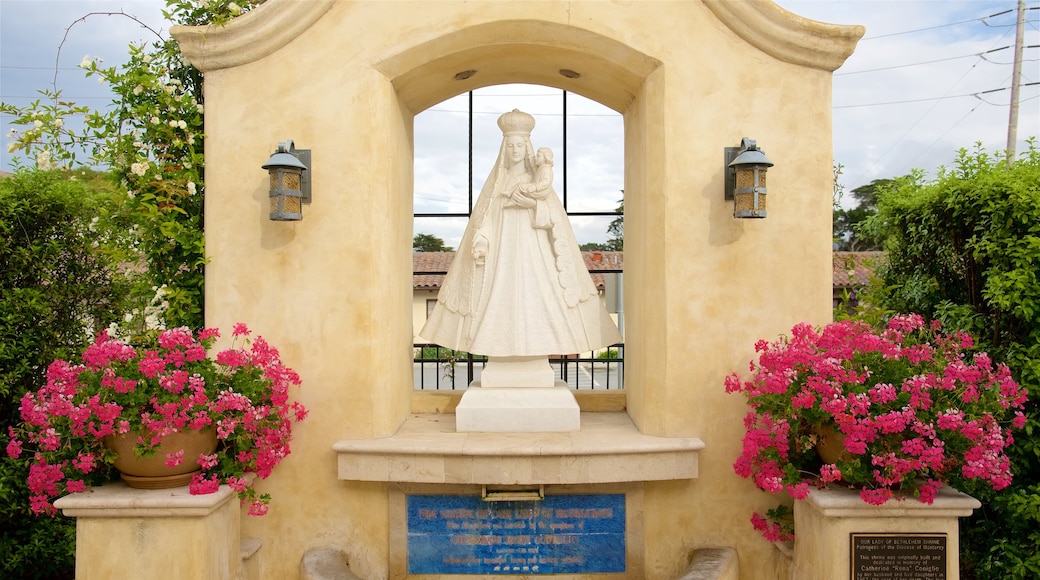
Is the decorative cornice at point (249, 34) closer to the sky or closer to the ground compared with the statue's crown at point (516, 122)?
closer to the sky

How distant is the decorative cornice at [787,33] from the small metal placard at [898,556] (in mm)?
2494

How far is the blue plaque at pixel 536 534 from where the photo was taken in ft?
13.6

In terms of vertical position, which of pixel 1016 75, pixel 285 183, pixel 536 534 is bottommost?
pixel 536 534

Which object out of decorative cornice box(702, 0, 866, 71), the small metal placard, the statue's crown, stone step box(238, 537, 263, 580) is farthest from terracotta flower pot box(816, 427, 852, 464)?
stone step box(238, 537, 263, 580)

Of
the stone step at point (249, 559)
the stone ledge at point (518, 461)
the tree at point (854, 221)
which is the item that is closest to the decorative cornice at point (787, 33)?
the stone ledge at point (518, 461)

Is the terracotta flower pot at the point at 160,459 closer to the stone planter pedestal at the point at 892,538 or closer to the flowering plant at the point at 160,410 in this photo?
the flowering plant at the point at 160,410

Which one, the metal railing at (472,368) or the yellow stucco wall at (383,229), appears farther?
the metal railing at (472,368)

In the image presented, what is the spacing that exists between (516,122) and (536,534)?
2484 mm

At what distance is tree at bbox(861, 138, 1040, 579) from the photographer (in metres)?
3.87

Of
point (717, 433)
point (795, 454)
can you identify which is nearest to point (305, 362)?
point (717, 433)

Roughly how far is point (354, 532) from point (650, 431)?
70.0 inches

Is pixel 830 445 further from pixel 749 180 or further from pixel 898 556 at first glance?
pixel 749 180

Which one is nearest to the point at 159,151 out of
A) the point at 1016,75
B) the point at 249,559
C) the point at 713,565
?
the point at 249,559

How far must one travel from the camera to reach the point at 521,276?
180 inches
